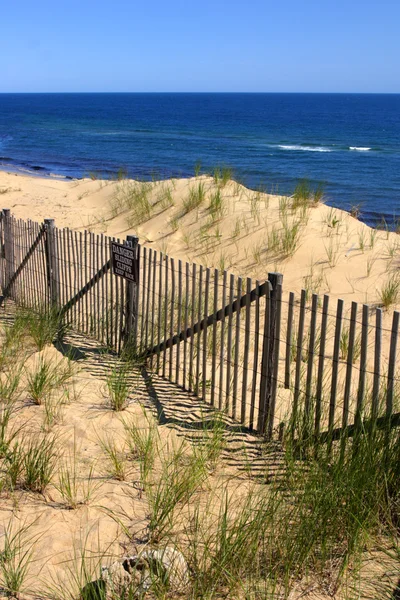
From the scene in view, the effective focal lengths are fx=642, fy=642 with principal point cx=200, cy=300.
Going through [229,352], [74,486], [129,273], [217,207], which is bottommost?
[74,486]

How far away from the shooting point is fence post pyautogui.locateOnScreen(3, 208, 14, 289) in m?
9.55

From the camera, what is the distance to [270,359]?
5535 mm

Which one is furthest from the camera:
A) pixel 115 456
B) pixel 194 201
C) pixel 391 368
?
pixel 194 201

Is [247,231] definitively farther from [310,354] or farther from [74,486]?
[74,486]

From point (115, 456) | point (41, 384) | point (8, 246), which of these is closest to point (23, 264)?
point (8, 246)

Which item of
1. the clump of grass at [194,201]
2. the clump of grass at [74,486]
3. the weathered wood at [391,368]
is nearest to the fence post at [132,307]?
the clump of grass at [74,486]

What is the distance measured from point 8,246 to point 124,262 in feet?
10.8

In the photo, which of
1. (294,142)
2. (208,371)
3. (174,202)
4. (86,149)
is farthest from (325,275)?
(294,142)

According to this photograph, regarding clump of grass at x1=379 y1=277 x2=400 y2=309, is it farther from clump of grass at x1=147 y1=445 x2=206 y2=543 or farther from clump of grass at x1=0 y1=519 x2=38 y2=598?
clump of grass at x1=0 y1=519 x2=38 y2=598

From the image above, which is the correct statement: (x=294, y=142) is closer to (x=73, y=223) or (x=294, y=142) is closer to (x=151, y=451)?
(x=73, y=223)

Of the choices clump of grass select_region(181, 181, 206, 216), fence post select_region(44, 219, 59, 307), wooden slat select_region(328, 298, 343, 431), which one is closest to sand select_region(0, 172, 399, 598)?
clump of grass select_region(181, 181, 206, 216)

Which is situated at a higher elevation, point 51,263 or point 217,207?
point 217,207

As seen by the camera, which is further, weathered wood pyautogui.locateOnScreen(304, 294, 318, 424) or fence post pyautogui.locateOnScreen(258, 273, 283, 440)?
fence post pyautogui.locateOnScreen(258, 273, 283, 440)

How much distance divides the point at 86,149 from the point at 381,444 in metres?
39.0
